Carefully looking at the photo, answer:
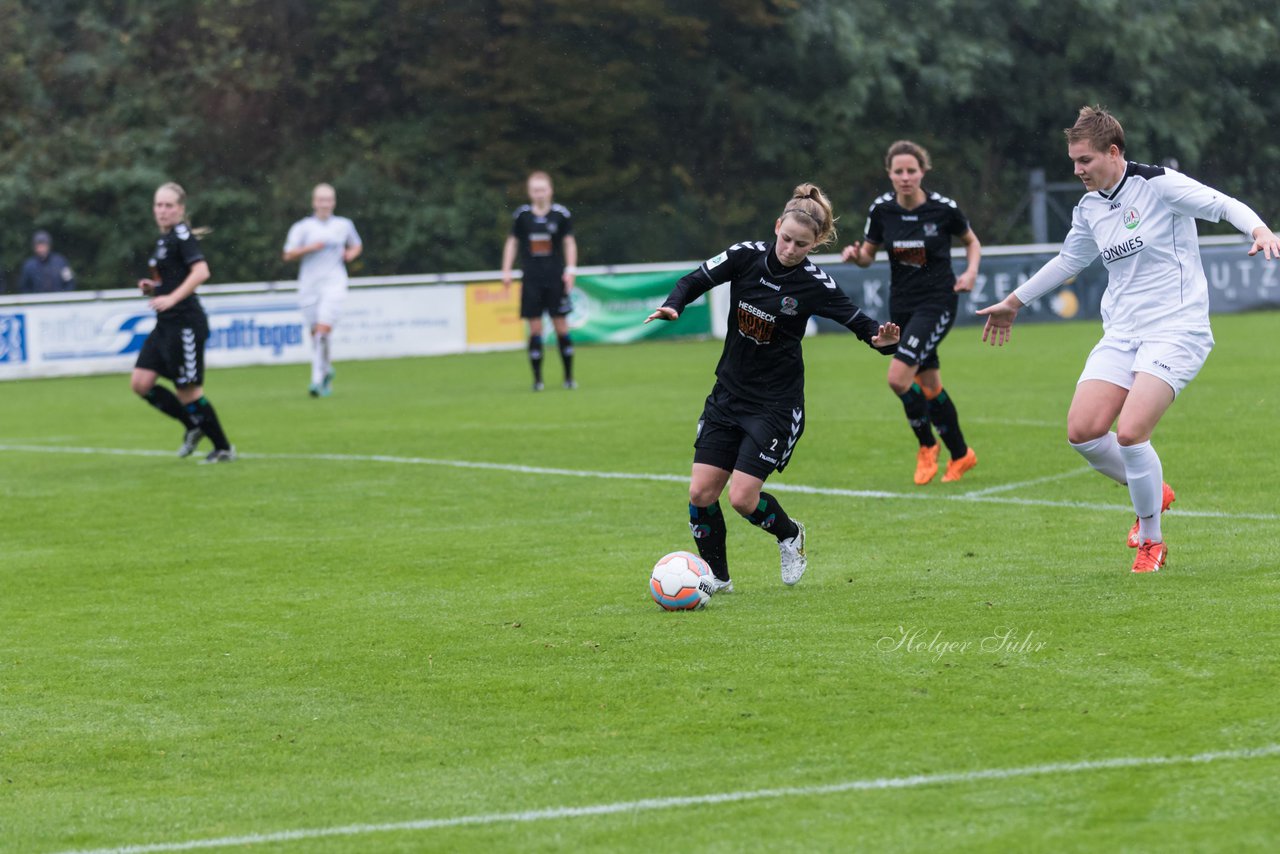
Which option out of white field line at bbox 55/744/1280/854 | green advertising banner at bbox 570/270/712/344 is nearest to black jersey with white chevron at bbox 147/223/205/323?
white field line at bbox 55/744/1280/854

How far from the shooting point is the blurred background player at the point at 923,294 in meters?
11.2

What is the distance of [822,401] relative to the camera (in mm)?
17047

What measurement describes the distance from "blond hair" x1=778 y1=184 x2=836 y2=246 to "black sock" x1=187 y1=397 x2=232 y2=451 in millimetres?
7243

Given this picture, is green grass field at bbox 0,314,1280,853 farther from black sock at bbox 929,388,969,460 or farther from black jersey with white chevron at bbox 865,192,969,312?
→ black jersey with white chevron at bbox 865,192,969,312

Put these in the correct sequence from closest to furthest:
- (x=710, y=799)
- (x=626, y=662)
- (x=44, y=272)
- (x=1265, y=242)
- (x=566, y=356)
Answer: (x=710, y=799) < (x=626, y=662) < (x=1265, y=242) < (x=566, y=356) < (x=44, y=272)

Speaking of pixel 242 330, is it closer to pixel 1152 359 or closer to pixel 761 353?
pixel 761 353

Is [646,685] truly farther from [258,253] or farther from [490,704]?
[258,253]

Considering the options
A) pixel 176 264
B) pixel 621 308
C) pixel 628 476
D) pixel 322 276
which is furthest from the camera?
pixel 621 308

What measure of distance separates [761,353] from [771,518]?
72 cm

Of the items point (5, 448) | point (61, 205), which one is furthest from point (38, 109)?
point (5, 448)

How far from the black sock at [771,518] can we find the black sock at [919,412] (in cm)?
376

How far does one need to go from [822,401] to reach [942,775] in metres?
12.4

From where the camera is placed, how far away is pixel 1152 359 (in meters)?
7.62

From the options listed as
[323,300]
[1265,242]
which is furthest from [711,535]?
[323,300]
